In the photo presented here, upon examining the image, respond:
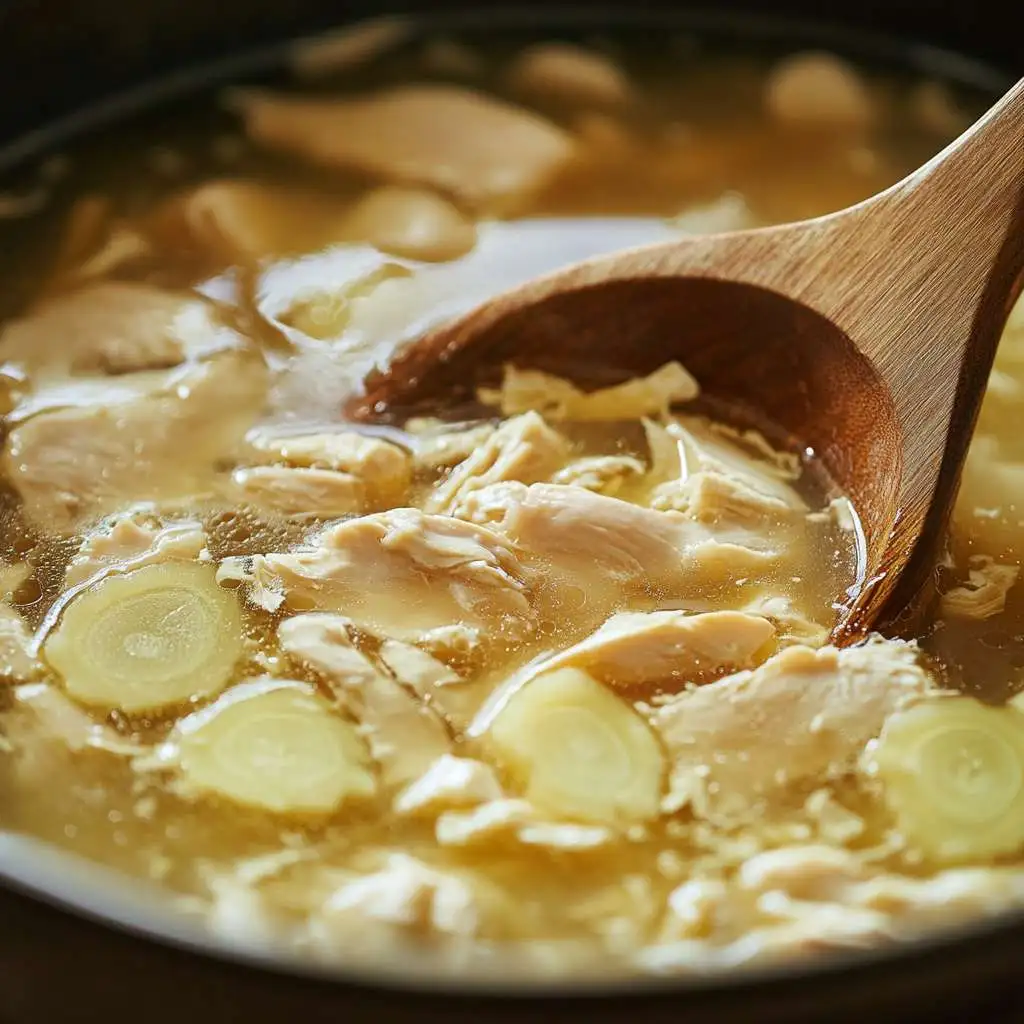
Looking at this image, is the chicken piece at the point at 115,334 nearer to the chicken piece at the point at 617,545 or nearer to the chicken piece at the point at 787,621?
the chicken piece at the point at 617,545

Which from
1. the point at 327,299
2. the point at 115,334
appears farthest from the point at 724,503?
the point at 115,334

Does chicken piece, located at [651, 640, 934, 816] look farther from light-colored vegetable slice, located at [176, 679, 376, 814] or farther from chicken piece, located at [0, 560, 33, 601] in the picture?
chicken piece, located at [0, 560, 33, 601]

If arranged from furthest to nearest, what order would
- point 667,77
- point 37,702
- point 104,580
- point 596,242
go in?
point 667,77, point 596,242, point 104,580, point 37,702

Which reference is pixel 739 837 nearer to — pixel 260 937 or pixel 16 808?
pixel 260 937

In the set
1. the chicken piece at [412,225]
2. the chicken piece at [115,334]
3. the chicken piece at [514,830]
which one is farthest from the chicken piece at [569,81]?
the chicken piece at [514,830]

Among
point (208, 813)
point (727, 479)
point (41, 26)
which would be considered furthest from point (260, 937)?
point (41, 26)

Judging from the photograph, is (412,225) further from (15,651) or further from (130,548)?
(15,651)

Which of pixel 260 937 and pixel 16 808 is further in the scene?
pixel 16 808
